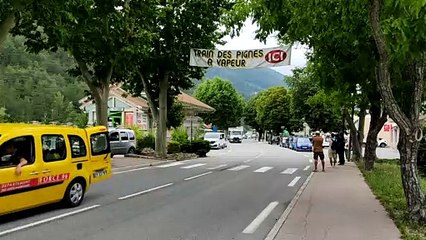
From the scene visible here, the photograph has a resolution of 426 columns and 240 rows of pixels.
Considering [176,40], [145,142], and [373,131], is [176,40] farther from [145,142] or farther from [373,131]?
[373,131]

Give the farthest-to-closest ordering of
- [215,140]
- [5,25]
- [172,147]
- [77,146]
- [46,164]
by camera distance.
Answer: [215,140], [172,147], [5,25], [77,146], [46,164]

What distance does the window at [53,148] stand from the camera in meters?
10.8

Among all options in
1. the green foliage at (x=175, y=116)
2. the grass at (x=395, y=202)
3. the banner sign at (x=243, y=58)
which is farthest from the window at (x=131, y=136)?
the grass at (x=395, y=202)

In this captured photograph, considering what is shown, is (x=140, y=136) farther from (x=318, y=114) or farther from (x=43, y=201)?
(x=318, y=114)

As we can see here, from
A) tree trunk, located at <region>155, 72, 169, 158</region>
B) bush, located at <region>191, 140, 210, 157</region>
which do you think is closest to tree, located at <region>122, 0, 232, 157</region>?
tree trunk, located at <region>155, 72, 169, 158</region>

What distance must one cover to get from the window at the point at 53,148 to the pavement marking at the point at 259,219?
170 inches

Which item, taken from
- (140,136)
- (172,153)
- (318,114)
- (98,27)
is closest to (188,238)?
(98,27)

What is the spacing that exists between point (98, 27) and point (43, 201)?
366 inches

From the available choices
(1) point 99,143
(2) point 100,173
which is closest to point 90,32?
(1) point 99,143

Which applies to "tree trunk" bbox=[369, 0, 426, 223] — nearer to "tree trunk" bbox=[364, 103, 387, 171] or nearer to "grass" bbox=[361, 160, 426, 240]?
"grass" bbox=[361, 160, 426, 240]

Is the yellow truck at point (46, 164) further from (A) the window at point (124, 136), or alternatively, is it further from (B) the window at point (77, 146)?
(A) the window at point (124, 136)

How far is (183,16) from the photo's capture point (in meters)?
29.8

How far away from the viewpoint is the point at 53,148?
438 inches

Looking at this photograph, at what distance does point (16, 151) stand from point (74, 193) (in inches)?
83.2
